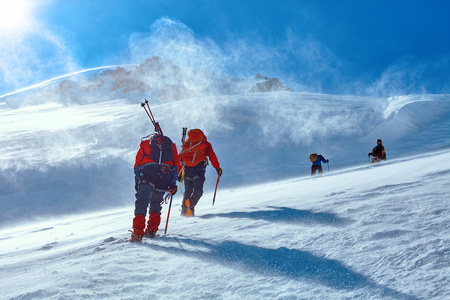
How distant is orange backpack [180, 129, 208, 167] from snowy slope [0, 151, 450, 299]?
262cm

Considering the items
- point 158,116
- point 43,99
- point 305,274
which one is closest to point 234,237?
point 305,274

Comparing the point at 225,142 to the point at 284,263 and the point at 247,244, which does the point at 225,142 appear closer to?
the point at 247,244

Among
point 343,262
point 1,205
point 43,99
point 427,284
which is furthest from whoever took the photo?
point 43,99

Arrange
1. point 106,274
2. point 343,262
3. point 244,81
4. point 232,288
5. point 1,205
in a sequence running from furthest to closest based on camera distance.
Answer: point 244,81 < point 1,205 < point 106,274 < point 343,262 < point 232,288

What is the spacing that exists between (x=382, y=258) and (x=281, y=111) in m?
21.8

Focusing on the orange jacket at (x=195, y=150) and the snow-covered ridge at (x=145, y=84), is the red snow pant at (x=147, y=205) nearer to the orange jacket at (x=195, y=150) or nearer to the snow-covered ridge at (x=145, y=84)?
the orange jacket at (x=195, y=150)

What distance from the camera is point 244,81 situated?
122000mm

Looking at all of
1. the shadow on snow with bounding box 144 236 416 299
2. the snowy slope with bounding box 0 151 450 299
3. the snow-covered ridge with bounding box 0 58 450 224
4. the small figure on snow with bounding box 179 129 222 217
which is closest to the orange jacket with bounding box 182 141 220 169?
the small figure on snow with bounding box 179 129 222 217

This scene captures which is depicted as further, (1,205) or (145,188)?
(1,205)

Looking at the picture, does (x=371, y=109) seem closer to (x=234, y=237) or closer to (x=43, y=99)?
(x=234, y=237)

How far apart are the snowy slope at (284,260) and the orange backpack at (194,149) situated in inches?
103

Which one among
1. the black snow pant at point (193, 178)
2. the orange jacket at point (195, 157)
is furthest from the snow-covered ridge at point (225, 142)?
the orange jacket at point (195, 157)

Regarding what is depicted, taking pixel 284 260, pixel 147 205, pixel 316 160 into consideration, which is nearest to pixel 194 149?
pixel 147 205

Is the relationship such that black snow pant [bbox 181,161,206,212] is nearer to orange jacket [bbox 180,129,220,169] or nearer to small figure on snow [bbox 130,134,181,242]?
orange jacket [bbox 180,129,220,169]
